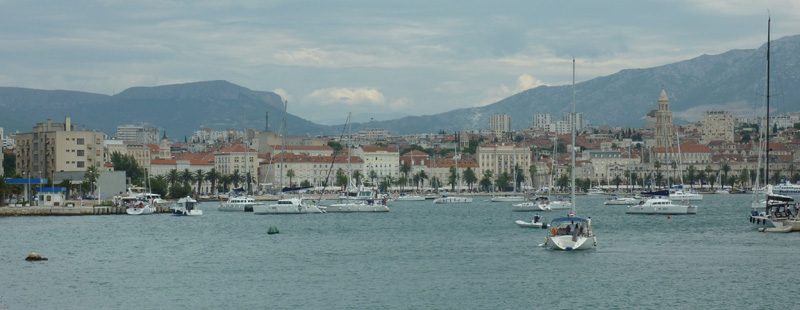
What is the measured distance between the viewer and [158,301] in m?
34.9

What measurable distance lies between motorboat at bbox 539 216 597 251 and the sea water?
56 centimetres

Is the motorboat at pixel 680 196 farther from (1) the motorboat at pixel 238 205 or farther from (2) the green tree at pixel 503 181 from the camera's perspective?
(2) the green tree at pixel 503 181

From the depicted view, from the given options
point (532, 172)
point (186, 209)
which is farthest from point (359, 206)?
point (532, 172)

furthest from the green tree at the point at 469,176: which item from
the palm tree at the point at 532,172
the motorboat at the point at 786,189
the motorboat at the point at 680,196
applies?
the motorboat at the point at 680,196

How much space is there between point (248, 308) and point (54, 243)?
27387 mm

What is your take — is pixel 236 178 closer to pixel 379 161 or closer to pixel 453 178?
pixel 379 161

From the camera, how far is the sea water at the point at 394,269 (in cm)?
3481

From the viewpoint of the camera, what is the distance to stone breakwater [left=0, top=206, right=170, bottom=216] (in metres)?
85.3

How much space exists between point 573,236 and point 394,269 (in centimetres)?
909

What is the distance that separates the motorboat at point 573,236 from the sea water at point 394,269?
0.56 m

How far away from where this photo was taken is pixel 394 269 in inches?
1721

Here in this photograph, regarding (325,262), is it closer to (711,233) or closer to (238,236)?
(238,236)

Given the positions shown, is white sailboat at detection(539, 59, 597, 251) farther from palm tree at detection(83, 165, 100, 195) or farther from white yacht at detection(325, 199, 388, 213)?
palm tree at detection(83, 165, 100, 195)

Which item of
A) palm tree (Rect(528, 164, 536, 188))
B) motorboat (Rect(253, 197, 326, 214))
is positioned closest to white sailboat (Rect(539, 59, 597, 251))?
motorboat (Rect(253, 197, 326, 214))
